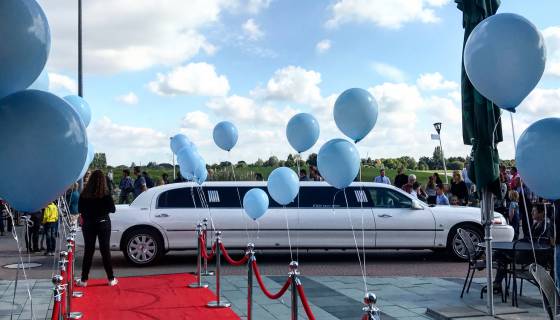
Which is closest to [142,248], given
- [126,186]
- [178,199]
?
[178,199]

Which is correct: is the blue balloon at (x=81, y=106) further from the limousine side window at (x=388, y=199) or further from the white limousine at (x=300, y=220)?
the limousine side window at (x=388, y=199)

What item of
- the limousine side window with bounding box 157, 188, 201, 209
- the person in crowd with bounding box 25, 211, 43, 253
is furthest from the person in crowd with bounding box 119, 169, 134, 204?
the limousine side window with bounding box 157, 188, 201, 209

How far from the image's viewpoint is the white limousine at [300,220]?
11.4 meters

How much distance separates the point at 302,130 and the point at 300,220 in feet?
9.33

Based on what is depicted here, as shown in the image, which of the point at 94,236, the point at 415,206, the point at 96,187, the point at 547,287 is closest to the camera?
the point at 547,287

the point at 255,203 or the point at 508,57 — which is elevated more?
the point at 508,57

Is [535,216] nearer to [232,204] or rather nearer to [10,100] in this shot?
[232,204]

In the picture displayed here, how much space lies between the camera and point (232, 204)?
463 inches

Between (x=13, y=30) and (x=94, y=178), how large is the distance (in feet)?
20.2

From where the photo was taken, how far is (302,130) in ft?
30.8

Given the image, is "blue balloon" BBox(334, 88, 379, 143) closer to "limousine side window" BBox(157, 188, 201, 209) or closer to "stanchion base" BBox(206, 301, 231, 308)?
"stanchion base" BBox(206, 301, 231, 308)

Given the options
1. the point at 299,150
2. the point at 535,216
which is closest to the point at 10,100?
the point at 299,150

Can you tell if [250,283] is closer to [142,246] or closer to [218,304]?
[218,304]

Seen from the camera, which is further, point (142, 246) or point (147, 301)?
point (142, 246)
